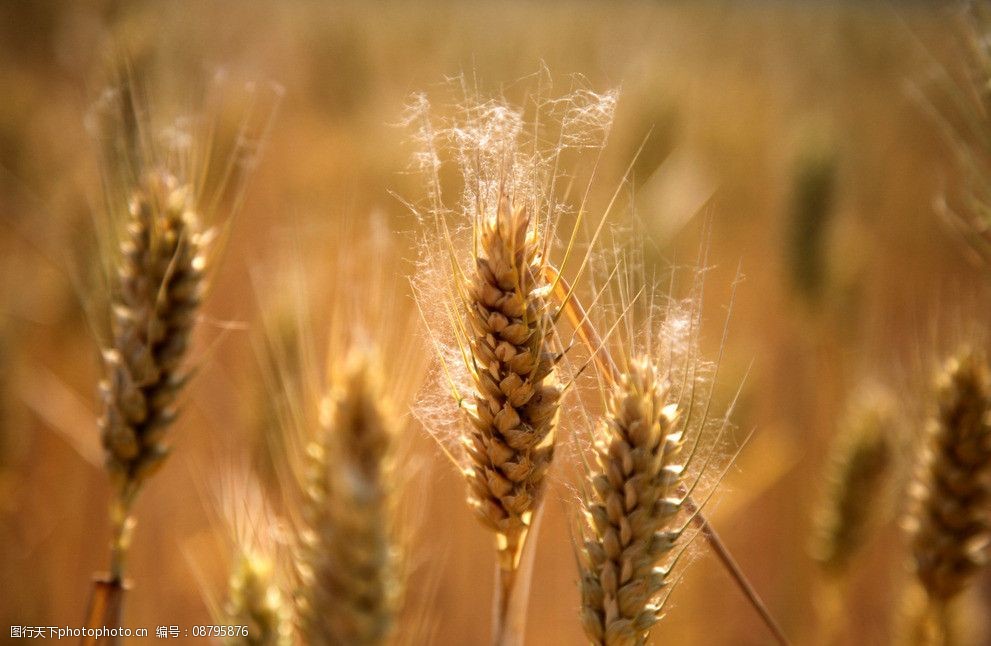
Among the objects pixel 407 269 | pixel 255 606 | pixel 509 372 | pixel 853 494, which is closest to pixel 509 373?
pixel 509 372

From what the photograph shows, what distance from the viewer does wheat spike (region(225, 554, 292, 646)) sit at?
136 centimetres

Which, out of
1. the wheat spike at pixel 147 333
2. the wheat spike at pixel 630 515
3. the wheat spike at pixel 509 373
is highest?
the wheat spike at pixel 147 333

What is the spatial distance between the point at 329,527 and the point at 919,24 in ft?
47.4

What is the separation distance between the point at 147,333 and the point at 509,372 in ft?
2.51

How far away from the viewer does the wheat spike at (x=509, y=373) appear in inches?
41.0

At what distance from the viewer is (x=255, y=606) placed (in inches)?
54.0

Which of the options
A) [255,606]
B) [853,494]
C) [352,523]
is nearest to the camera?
[352,523]

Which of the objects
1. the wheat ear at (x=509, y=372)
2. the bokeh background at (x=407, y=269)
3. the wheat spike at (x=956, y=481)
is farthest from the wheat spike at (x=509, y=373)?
the wheat spike at (x=956, y=481)

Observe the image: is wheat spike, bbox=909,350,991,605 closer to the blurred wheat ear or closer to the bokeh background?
the blurred wheat ear

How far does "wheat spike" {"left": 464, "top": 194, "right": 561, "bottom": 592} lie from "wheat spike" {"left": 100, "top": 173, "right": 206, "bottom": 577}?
0.67m

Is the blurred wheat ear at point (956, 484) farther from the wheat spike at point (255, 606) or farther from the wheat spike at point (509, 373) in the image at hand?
the wheat spike at point (255, 606)

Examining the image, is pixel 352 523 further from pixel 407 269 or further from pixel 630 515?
pixel 407 269

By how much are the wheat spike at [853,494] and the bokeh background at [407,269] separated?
4.3 inches

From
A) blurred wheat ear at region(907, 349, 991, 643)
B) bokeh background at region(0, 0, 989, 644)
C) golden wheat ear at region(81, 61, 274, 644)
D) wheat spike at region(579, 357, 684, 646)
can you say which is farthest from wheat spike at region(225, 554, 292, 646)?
blurred wheat ear at region(907, 349, 991, 643)
